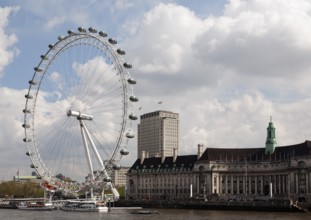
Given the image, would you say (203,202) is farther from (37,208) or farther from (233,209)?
(37,208)

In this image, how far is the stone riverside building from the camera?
122688 mm

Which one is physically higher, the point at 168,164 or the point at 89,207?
the point at 168,164

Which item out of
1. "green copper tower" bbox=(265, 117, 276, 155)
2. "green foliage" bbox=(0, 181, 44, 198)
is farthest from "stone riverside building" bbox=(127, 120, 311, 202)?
"green foliage" bbox=(0, 181, 44, 198)

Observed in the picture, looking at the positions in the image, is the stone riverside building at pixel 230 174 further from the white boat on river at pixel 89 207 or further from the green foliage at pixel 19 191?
the green foliage at pixel 19 191

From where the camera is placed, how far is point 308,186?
12038cm

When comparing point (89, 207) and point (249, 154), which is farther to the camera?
point (249, 154)

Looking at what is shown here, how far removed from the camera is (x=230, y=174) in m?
140

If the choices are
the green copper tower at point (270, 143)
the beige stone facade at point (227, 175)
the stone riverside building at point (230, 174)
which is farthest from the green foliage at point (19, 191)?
the green copper tower at point (270, 143)

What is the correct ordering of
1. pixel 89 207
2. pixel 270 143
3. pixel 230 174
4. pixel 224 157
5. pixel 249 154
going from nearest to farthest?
pixel 89 207, pixel 270 143, pixel 249 154, pixel 230 174, pixel 224 157

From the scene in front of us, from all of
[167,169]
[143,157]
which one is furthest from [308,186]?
[143,157]

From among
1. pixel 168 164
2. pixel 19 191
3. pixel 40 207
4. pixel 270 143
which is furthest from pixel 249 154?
pixel 19 191

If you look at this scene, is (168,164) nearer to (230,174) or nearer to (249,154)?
(230,174)

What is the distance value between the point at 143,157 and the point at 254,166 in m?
38.1

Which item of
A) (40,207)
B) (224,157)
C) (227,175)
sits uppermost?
(224,157)
